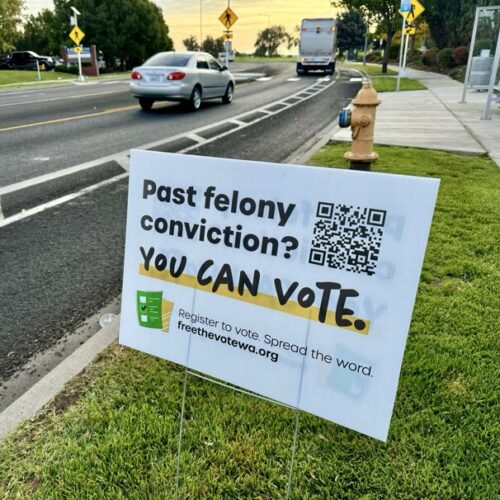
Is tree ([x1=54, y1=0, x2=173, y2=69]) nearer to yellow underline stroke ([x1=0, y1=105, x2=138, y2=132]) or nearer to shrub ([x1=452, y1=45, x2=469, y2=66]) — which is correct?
shrub ([x1=452, y1=45, x2=469, y2=66])

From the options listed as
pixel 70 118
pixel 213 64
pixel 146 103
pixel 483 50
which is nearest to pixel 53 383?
pixel 70 118

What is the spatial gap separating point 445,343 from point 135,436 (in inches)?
73.0

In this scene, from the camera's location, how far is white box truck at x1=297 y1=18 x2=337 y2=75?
1255 inches

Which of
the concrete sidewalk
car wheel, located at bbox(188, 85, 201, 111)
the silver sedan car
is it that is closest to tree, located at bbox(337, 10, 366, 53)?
the concrete sidewalk

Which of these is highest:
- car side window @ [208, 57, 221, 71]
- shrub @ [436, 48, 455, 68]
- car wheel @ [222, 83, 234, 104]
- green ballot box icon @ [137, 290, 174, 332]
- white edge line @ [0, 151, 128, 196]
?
shrub @ [436, 48, 455, 68]

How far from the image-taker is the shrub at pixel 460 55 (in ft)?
98.3

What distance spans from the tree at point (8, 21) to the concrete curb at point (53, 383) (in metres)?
56.5

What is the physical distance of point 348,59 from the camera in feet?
239

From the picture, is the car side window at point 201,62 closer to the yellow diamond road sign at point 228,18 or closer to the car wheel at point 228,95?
the car wheel at point 228,95

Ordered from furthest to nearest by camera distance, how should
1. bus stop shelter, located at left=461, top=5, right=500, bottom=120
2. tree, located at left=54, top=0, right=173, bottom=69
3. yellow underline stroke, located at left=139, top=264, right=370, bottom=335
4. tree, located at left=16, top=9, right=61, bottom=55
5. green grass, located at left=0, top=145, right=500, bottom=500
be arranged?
tree, located at left=16, top=9, right=61, bottom=55
tree, located at left=54, top=0, right=173, bottom=69
bus stop shelter, located at left=461, top=5, right=500, bottom=120
green grass, located at left=0, top=145, right=500, bottom=500
yellow underline stroke, located at left=139, top=264, right=370, bottom=335

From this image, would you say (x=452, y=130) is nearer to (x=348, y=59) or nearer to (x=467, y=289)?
(x=467, y=289)

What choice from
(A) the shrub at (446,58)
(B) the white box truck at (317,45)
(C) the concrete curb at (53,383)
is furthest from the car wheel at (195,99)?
(A) the shrub at (446,58)

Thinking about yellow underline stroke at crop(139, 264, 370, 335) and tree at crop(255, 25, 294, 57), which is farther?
tree at crop(255, 25, 294, 57)

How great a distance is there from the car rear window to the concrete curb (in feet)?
38.9
